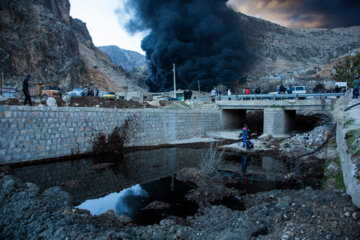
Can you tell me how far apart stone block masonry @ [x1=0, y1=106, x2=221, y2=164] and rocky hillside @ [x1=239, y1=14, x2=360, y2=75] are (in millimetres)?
51083

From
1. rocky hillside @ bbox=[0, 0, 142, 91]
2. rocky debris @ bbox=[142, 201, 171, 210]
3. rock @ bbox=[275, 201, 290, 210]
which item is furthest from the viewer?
rocky hillside @ bbox=[0, 0, 142, 91]

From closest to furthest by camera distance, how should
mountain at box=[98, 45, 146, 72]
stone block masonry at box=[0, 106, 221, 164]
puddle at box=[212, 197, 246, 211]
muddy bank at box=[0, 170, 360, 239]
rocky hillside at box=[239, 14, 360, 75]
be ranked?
muddy bank at box=[0, 170, 360, 239] < puddle at box=[212, 197, 246, 211] < stone block masonry at box=[0, 106, 221, 164] < rocky hillside at box=[239, 14, 360, 75] < mountain at box=[98, 45, 146, 72]

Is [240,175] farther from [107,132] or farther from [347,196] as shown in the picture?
[107,132]

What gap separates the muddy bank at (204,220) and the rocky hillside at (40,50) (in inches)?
1240

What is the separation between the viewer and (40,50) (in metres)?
41.4

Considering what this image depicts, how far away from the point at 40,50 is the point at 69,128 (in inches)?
1309

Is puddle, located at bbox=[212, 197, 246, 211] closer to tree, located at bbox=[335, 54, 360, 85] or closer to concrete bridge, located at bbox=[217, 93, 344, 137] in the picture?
concrete bridge, located at bbox=[217, 93, 344, 137]

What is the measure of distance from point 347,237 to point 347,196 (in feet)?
7.65

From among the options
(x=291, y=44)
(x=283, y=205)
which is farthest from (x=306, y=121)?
(x=291, y=44)

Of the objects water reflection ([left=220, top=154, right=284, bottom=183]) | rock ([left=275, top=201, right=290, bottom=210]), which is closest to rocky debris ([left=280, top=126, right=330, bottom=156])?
water reflection ([left=220, top=154, right=284, bottom=183])

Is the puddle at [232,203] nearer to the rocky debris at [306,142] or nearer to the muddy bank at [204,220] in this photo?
the muddy bank at [204,220]

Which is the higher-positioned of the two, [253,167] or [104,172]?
[253,167]

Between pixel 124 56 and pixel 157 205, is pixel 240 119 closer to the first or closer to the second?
pixel 157 205

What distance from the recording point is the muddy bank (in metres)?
4.77
